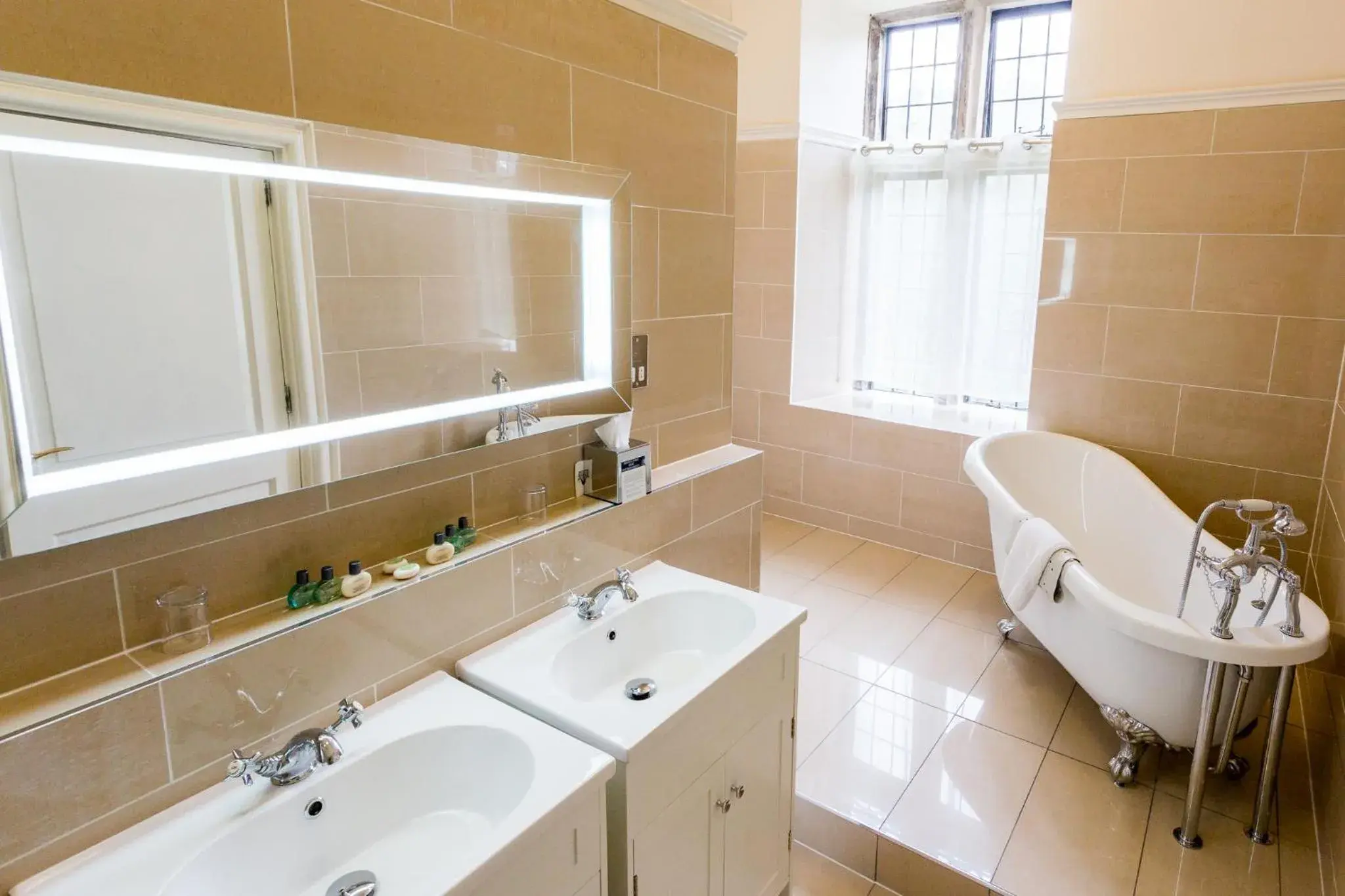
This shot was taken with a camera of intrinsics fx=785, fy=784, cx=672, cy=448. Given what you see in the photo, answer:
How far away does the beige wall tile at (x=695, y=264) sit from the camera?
83.7 inches

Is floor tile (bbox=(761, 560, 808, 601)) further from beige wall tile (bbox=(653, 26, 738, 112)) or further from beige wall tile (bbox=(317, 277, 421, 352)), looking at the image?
beige wall tile (bbox=(317, 277, 421, 352))

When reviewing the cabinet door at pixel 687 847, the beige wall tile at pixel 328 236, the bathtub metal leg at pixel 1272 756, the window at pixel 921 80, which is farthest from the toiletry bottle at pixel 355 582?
the window at pixel 921 80

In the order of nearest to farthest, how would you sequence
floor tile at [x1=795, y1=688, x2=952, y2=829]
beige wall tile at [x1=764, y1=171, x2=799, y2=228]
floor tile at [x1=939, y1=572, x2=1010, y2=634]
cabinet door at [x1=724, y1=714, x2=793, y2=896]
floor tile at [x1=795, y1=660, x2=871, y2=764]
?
cabinet door at [x1=724, y1=714, x2=793, y2=896]
floor tile at [x1=795, y1=688, x2=952, y2=829]
floor tile at [x1=795, y1=660, x2=871, y2=764]
floor tile at [x1=939, y1=572, x2=1010, y2=634]
beige wall tile at [x1=764, y1=171, x2=799, y2=228]

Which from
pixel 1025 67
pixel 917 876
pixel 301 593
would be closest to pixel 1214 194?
pixel 1025 67

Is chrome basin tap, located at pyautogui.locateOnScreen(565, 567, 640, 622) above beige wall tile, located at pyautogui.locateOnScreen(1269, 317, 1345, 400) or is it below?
below

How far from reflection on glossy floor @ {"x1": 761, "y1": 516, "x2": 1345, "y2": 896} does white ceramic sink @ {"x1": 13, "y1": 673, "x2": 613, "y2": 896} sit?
1142mm

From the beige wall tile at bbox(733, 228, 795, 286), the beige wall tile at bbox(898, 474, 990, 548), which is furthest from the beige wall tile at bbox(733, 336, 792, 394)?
the beige wall tile at bbox(898, 474, 990, 548)

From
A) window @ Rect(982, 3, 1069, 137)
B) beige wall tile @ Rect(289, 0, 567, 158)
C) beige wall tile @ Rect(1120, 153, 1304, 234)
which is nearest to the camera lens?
beige wall tile @ Rect(289, 0, 567, 158)

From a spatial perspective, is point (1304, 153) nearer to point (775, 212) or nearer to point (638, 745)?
point (775, 212)

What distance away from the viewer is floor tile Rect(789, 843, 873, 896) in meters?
2.04

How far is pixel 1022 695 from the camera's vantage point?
9.04ft

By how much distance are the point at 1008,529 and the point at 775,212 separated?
2.07 metres

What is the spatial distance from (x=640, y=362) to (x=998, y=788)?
1611 millimetres

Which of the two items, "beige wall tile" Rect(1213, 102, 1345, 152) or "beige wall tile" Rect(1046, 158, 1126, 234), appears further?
"beige wall tile" Rect(1046, 158, 1126, 234)
